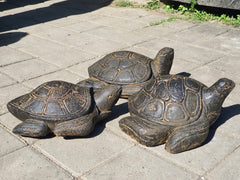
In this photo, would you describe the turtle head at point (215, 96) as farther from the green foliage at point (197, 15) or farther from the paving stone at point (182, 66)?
the green foliage at point (197, 15)

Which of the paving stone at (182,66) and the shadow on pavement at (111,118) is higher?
the paving stone at (182,66)

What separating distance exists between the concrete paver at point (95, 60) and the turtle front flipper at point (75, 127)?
0.48 feet

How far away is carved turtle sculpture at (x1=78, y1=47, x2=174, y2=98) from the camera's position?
184 inches

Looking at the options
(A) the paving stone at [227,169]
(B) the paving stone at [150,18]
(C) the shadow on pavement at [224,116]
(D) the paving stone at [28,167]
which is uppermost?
(B) the paving stone at [150,18]

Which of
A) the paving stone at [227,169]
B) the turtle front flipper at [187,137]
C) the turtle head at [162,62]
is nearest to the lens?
the paving stone at [227,169]

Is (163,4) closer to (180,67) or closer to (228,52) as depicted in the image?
(228,52)

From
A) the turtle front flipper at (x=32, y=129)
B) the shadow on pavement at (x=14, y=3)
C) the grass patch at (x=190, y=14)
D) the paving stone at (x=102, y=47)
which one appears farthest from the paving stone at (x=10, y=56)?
the shadow on pavement at (x=14, y=3)

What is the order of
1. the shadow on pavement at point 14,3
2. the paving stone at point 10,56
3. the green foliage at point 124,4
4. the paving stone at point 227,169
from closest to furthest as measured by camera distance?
the paving stone at point 227,169, the paving stone at point 10,56, the green foliage at point 124,4, the shadow on pavement at point 14,3

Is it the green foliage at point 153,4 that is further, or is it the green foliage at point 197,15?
the green foliage at point 153,4

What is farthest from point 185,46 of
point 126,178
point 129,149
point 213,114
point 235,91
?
point 126,178

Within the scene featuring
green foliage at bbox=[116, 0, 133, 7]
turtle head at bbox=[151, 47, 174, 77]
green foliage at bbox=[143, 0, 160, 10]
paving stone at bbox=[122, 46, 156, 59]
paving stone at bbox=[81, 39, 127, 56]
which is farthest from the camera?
green foliage at bbox=[116, 0, 133, 7]

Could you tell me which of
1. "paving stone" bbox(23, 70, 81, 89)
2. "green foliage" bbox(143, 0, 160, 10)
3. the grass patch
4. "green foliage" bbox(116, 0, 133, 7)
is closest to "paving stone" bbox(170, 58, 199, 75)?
"paving stone" bbox(23, 70, 81, 89)

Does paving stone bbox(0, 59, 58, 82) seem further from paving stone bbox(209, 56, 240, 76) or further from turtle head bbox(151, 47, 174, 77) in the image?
paving stone bbox(209, 56, 240, 76)

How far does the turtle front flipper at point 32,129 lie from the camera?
12.4 ft
